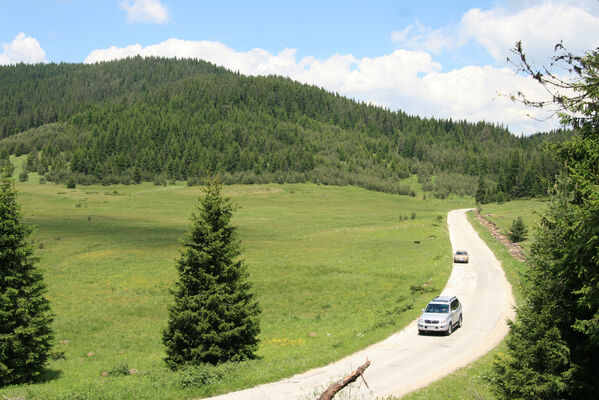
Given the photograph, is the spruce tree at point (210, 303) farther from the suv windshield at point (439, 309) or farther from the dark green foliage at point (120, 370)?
the suv windshield at point (439, 309)

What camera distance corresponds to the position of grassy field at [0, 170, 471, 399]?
66.9ft

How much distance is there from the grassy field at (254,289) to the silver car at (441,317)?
Answer: 2450 millimetres

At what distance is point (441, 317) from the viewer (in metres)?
27.2

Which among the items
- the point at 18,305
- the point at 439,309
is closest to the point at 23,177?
the point at 18,305

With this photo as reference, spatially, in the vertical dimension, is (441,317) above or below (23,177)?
below

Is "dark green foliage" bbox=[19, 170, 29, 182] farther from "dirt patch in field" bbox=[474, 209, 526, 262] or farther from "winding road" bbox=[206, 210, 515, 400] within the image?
"winding road" bbox=[206, 210, 515, 400]

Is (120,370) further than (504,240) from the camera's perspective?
No

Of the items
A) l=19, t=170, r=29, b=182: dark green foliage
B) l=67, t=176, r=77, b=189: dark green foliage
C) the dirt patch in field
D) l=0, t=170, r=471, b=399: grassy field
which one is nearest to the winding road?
l=0, t=170, r=471, b=399: grassy field

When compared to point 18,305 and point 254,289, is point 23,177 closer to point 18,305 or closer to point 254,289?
point 254,289

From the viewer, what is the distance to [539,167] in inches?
6649

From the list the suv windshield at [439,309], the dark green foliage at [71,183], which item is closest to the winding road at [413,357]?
the suv windshield at [439,309]

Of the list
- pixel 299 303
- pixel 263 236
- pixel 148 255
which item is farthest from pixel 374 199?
pixel 299 303

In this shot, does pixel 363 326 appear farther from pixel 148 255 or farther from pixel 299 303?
pixel 148 255

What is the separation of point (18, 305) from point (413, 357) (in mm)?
19737
